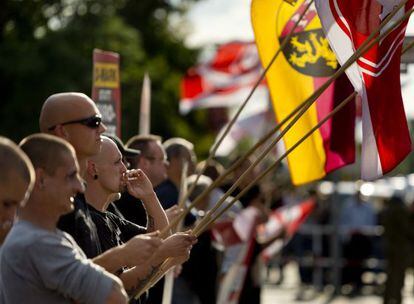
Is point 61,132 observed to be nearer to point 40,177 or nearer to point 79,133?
point 79,133

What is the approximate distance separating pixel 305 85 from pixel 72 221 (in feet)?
13.5

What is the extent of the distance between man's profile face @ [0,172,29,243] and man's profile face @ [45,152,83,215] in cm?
22

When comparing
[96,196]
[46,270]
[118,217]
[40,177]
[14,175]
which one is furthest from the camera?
[118,217]

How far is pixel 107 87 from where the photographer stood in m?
11.0

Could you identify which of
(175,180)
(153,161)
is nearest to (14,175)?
(153,161)

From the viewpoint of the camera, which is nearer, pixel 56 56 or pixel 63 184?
pixel 63 184

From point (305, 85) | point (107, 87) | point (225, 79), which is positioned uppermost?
point (305, 85)

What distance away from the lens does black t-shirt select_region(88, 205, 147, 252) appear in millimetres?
6613

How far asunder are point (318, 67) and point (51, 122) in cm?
399

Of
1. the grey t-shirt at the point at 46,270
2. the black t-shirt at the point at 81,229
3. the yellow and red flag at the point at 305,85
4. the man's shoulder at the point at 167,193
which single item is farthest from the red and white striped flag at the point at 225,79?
the grey t-shirt at the point at 46,270

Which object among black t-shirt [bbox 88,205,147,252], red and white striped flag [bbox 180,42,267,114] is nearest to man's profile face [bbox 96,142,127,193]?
black t-shirt [bbox 88,205,147,252]

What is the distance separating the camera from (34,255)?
5125 millimetres

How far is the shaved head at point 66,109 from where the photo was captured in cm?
619

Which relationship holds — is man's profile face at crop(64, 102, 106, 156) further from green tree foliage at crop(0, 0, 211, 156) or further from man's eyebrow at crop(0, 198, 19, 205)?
green tree foliage at crop(0, 0, 211, 156)
